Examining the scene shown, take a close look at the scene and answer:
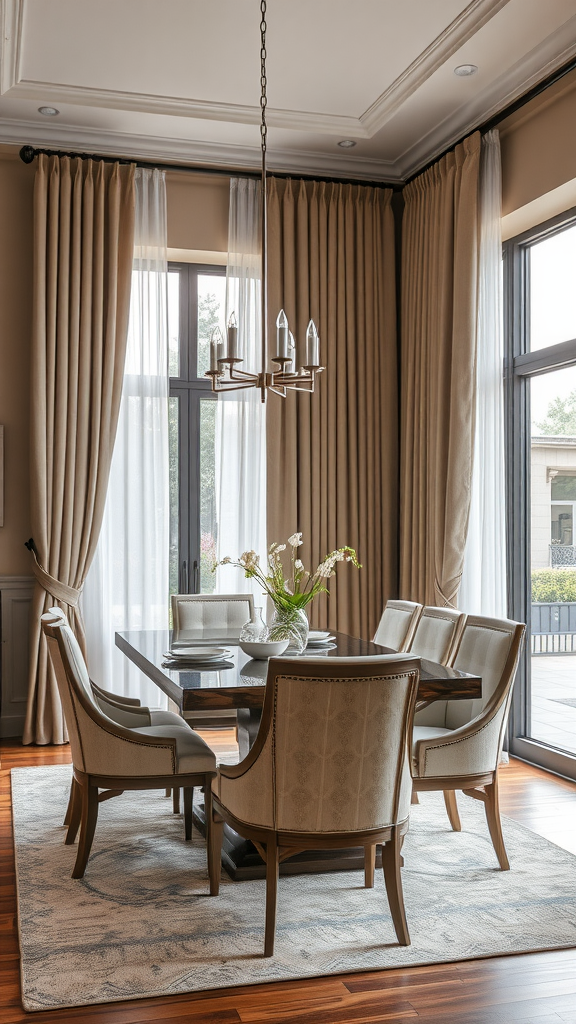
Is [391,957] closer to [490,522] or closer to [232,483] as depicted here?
[490,522]

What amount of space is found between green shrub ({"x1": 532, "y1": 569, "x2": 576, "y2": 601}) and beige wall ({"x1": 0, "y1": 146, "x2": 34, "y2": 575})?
9.60ft

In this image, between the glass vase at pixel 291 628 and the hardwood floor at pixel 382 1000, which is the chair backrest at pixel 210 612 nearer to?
the glass vase at pixel 291 628

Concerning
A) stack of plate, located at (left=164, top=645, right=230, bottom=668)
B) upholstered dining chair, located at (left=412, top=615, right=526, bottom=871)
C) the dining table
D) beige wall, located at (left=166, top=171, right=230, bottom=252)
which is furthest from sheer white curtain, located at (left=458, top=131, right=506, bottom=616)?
stack of plate, located at (left=164, top=645, right=230, bottom=668)

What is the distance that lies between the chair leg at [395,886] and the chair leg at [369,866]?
42 centimetres

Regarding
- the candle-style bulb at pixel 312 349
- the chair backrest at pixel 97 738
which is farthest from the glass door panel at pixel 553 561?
the chair backrest at pixel 97 738

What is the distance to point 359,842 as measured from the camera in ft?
8.75

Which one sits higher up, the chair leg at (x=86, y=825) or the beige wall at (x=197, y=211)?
the beige wall at (x=197, y=211)

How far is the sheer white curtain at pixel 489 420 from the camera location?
16.6 ft

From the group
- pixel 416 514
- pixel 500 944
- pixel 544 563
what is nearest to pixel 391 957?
pixel 500 944

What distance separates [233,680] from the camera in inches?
119

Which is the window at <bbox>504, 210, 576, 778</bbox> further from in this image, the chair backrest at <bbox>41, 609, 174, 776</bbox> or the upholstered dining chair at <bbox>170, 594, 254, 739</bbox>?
the chair backrest at <bbox>41, 609, 174, 776</bbox>

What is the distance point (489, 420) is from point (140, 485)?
210 cm

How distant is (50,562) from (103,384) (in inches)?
42.8

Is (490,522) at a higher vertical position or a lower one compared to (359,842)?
higher
